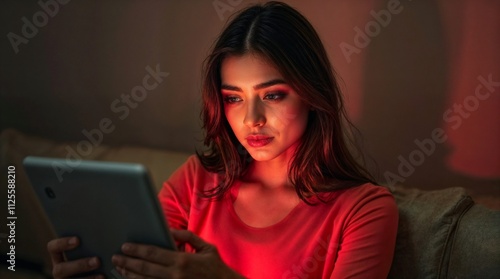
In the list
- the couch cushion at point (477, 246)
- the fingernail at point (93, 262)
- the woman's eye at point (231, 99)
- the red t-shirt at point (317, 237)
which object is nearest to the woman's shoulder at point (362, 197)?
the red t-shirt at point (317, 237)

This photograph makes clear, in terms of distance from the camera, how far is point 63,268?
1160mm

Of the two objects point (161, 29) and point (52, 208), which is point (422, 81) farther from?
point (52, 208)

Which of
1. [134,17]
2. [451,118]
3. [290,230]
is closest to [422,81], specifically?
[451,118]

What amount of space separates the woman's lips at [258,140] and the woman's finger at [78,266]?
0.41 metres

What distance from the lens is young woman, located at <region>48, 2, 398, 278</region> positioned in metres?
1.28

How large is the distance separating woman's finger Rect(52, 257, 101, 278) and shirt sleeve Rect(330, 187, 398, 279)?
49cm

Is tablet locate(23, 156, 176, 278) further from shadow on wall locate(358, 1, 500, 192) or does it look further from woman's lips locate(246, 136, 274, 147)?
shadow on wall locate(358, 1, 500, 192)

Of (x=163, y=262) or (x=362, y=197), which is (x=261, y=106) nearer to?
(x=362, y=197)

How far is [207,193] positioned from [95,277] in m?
0.44

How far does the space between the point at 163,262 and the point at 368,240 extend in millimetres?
466

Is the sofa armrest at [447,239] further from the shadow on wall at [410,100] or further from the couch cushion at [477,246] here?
the shadow on wall at [410,100]

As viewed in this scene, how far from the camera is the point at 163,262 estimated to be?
1.05 m

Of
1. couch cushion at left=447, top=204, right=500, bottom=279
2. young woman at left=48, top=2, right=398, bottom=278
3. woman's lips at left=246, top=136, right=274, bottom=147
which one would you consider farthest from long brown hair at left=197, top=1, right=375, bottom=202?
couch cushion at left=447, top=204, right=500, bottom=279

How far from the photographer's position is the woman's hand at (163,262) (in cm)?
104
